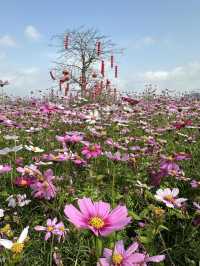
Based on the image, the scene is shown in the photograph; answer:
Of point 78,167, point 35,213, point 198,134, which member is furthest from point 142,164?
point 198,134

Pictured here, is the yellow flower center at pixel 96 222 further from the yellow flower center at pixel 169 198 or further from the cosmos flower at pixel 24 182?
the cosmos flower at pixel 24 182

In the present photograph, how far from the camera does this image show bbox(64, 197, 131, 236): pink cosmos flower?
38.3 inches

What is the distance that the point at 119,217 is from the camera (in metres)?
1.02

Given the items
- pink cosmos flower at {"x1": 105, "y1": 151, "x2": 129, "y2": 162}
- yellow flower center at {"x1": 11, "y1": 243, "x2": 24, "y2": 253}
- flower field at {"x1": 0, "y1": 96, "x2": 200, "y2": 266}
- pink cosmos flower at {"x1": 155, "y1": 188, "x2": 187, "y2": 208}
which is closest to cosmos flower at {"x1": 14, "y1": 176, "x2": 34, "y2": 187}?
flower field at {"x1": 0, "y1": 96, "x2": 200, "y2": 266}

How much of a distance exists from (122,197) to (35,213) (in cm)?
50

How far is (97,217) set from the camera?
3.60 feet

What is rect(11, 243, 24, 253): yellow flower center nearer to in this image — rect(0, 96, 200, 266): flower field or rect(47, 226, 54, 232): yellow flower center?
rect(0, 96, 200, 266): flower field

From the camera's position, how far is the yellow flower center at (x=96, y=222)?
1.05 m

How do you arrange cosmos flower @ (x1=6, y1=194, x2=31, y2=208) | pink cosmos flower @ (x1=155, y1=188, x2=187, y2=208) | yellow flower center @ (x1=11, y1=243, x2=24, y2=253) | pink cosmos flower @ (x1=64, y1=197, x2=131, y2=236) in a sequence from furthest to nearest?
cosmos flower @ (x1=6, y1=194, x2=31, y2=208), pink cosmos flower @ (x1=155, y1=188, x2=187, y2=208), yellow flower center @ (x1=11, y1=243, x2=24, y2=253), pink cosmos flower @ (x1=64, y1=197, x2=131, y2=236)

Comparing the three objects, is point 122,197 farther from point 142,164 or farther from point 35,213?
point 142,164

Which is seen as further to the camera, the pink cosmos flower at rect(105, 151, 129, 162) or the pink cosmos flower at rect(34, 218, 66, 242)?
the pink cosmos flower at rect(105, 151, 129, 162)

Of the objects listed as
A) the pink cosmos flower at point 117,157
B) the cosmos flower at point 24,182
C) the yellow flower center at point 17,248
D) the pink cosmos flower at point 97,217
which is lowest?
the cosmos flower at point 24,182

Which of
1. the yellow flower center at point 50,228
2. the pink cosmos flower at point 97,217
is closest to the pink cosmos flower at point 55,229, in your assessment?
the yellow flower center at point 50,228

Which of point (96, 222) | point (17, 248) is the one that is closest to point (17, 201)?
point (17, 248)
